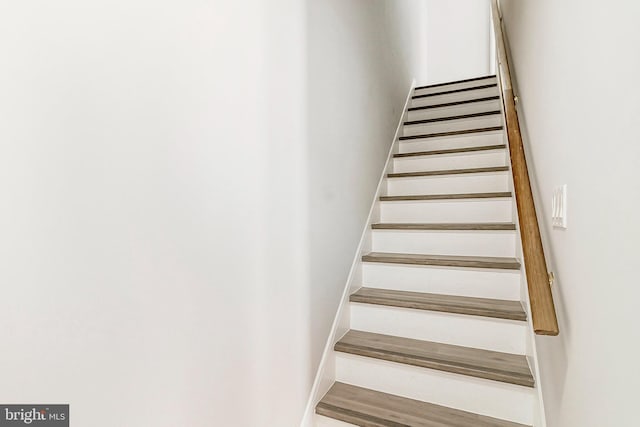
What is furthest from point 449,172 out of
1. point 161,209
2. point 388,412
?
point 161,209

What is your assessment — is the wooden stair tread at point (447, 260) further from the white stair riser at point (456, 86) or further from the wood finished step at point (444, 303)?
the white stair riser at point (456, 86)

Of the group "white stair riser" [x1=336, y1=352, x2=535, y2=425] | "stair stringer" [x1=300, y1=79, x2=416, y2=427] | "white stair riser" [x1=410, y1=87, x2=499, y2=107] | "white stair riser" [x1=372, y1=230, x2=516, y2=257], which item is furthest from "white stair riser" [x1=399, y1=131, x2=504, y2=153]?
"white stair riser" [x1=336, y1=352, x2=535, y2=425]

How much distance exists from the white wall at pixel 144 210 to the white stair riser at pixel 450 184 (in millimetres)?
1551

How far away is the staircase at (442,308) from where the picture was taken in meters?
1.47

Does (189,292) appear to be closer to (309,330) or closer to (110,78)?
(110,78)

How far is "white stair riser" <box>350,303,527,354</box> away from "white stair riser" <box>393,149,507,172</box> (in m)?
1.33

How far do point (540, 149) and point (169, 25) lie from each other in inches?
54.1

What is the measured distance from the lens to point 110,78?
758 millimetres

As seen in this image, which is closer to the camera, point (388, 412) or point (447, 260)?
point (388, 412)

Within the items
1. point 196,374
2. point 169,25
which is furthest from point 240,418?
point 169,25

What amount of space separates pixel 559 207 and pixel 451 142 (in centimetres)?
198

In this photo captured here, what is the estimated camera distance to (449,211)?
7.68 ft

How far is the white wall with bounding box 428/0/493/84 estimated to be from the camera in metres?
5.09

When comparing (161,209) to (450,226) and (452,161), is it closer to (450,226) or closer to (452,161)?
(450,226)
